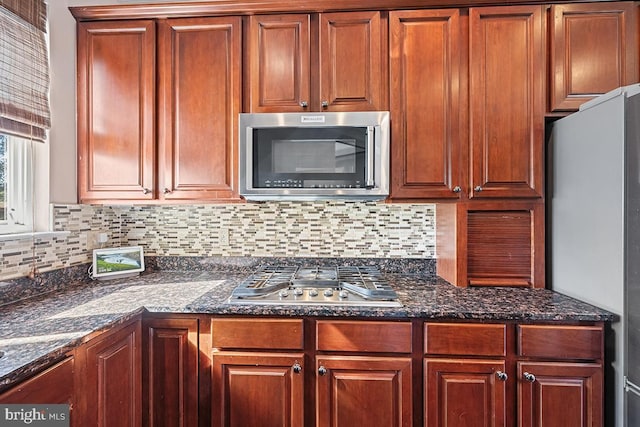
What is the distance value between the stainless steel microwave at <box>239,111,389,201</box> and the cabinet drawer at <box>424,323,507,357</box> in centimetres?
66

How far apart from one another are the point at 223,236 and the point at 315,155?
0.86m

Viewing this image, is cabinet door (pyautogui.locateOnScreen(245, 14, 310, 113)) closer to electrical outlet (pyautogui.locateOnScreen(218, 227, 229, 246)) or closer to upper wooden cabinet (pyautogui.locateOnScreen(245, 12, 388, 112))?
upper wooden cabinet (pyautogui.locateOnScreen(245, 12, 388, 112))

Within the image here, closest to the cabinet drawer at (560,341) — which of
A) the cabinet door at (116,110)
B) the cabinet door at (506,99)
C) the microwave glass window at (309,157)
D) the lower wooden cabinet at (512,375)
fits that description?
the lower wooden cabinet at (512,375)

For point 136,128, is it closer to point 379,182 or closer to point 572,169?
point 379,182

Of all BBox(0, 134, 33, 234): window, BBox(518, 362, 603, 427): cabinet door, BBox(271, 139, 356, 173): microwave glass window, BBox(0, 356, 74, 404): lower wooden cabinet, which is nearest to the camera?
BBox(0, 356, 74, 404): lower wooden cabinet

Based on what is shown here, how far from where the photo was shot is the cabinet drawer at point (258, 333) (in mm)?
1357

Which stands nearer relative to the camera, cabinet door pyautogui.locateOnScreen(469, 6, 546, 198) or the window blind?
the window blind

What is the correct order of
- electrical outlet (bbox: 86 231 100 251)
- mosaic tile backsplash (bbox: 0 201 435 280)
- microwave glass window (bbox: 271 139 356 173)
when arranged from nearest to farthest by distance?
microwave glass window (bbox: 271 139 356 173)
electrical outlet (bbox: 86 231 100 251)
mosaic tile backsplash (bbox: 0 201 435 280)

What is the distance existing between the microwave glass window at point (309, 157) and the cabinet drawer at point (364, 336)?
0.65 metres

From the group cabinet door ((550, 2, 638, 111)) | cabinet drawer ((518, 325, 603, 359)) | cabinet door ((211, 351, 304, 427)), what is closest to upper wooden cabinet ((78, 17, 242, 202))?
cabinet door ((211, 351, 304, 427))

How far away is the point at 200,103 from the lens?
5.48 feet

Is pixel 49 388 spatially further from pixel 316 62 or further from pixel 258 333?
pixel 316 62

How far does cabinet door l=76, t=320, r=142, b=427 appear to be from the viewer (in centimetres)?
111

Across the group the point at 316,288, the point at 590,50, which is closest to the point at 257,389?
the point at 316,288
